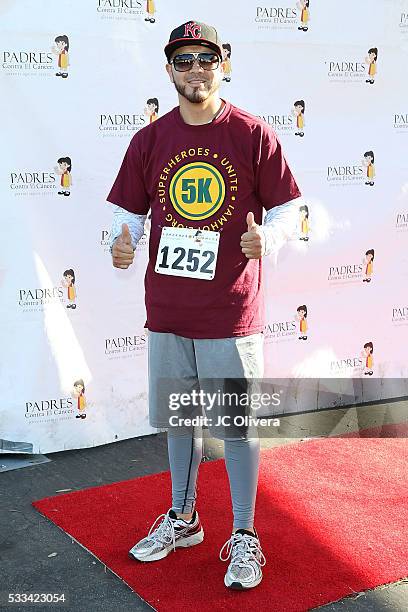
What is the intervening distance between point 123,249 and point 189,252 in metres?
0.22

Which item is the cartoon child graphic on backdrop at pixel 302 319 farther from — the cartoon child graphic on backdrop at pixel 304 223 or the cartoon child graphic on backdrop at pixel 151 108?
the cartoon child graphic on backdrop at pixel 151 108

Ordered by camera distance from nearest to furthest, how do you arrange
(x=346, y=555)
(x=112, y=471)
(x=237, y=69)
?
(x=346, y=555) → (x=112, y=471) → (x=237, y=69)

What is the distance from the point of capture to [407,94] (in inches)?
189

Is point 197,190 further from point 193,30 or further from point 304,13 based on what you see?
point 304,13

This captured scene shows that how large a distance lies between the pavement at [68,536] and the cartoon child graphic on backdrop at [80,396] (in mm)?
186

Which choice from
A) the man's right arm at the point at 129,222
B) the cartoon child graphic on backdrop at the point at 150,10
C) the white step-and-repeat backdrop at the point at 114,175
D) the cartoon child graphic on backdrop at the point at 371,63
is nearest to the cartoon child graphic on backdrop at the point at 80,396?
the white step-and-repeat backdrop at the point at 114,175

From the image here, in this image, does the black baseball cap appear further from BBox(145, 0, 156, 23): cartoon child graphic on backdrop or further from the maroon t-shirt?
BBox(145, 0, 156, 23): cartoon child graphic on backdrop

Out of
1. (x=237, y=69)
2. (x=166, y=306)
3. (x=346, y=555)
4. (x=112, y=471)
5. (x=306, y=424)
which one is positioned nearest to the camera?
(x=166, y=306)

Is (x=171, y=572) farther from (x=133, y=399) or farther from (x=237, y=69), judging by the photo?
(x=237, y=69)

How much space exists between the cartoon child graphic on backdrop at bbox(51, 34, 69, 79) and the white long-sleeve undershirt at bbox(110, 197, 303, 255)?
47.8 inches

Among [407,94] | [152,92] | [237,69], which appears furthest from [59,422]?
[407,94]

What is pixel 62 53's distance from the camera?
391cm

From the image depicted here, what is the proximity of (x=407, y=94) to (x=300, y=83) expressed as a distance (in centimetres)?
71

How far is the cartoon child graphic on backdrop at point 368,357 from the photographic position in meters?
5.00
